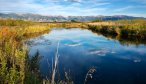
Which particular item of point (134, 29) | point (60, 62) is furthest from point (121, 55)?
point (134, 29)

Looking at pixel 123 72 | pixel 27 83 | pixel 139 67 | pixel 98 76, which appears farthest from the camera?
pixel 139 67

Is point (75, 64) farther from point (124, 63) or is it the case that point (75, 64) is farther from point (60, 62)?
point (124, 63)

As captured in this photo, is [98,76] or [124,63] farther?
[124,63]

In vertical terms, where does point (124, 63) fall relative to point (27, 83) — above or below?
below

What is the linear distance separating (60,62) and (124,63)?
12.6 ft

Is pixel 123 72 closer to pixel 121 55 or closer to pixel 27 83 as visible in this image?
pixel 121 55

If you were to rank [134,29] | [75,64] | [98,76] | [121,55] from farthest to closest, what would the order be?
[134,29]
[121,55]
[75,64]
[98,76]

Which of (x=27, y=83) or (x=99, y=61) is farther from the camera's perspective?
(x=99, y=61)

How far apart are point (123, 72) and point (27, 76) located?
668cm

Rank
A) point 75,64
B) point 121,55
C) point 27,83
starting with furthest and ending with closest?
point 121,55
point 75,64
point 27,83

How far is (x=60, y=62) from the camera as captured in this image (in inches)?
604

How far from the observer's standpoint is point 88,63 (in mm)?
15211

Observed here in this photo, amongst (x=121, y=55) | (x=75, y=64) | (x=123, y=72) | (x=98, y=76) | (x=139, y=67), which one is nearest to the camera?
(x=98, y=76)

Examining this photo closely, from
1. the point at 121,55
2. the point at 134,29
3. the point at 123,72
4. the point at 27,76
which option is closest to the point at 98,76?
the point at 123,72
